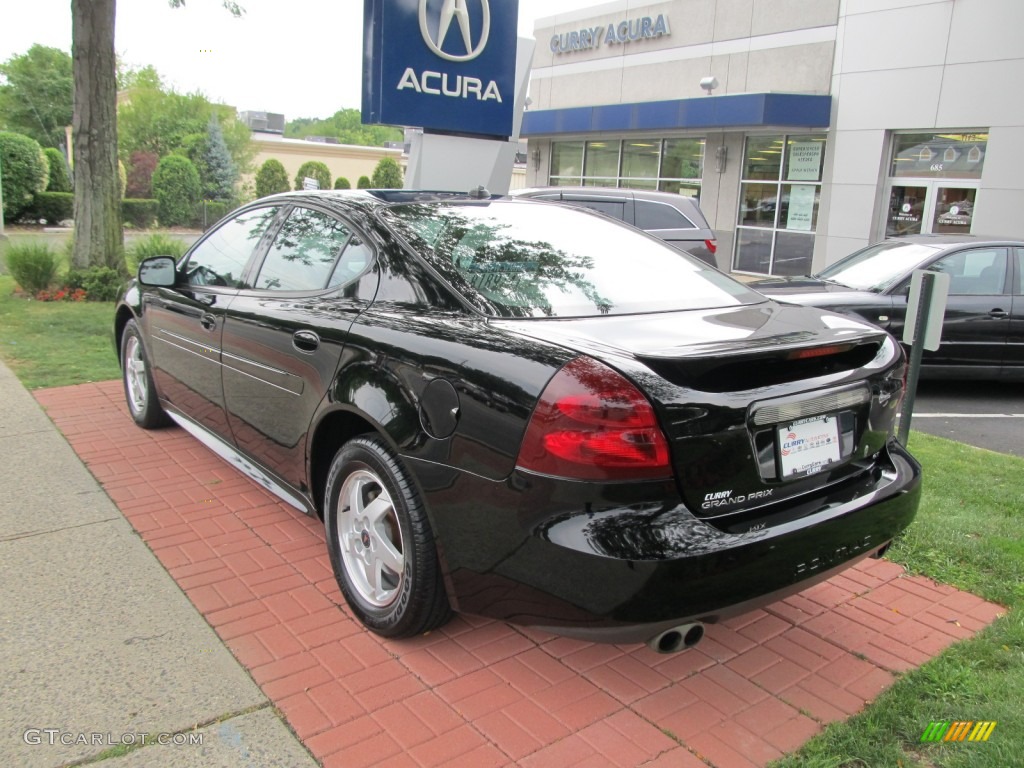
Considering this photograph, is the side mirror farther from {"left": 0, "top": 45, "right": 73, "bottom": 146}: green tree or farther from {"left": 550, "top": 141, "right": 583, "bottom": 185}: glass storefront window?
{"left": 0, "top": 45, "right": 73, "bottom": 146}: green tree

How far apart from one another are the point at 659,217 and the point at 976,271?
13.7 ft

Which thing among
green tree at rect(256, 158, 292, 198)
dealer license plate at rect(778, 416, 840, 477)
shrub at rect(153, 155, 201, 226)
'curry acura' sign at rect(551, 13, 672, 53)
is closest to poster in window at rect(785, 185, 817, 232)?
'curry acura' sign at rect(551, 13, 672, 53)

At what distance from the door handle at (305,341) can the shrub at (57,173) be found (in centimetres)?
Answer: 3426

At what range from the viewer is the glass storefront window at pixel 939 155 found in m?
15.3

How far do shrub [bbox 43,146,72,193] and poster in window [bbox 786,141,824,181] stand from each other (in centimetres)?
2743

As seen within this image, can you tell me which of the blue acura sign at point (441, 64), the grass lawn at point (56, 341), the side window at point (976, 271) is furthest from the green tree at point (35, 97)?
the side window at point (976, 271)

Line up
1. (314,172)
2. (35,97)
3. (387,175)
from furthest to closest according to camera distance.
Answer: (35,97)
(387,175)
(314,172)

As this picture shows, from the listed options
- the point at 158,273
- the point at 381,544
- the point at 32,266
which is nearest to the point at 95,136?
the point at 32,266

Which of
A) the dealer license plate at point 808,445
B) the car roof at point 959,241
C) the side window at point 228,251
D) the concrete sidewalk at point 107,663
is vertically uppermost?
the car roof at point 959,241

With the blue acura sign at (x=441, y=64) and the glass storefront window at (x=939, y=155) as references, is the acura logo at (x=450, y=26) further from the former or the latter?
the glass storefront window at (x=939, y=155)

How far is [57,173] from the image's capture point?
33.1 meters

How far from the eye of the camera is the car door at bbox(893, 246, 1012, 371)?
798 centimetres

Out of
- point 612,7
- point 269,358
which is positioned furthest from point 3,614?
point 612,7

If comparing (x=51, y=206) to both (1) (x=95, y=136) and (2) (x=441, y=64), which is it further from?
(2) (x=441, y=64)
